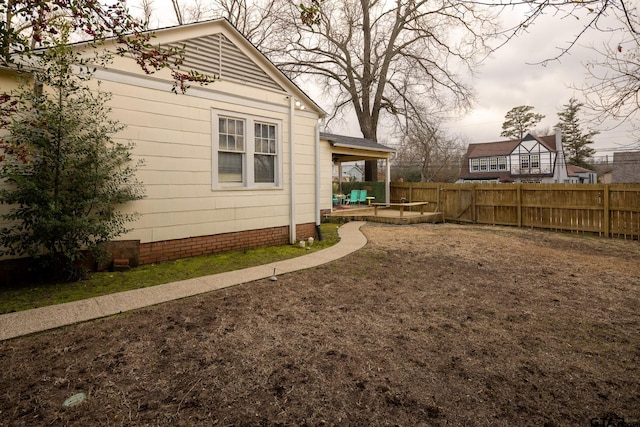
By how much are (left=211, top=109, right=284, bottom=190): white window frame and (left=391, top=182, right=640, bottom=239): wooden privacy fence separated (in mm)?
10232

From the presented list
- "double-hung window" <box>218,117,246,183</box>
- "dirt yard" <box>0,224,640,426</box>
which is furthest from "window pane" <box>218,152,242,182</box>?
"dirt yard" <box>0,224,640,426</box>

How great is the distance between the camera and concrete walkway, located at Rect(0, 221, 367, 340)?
371cm

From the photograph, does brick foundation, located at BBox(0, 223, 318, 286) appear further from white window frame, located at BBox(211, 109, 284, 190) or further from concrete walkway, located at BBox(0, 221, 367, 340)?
concrete walkway, located at BBox(0, 221, 367, 340)

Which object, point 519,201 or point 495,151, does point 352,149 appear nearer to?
point 519,201

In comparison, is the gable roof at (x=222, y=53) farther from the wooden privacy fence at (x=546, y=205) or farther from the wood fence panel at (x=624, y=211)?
the wood fence panel at (x=624, y=211)

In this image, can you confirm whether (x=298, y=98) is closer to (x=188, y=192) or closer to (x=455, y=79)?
(x=188, y=192)

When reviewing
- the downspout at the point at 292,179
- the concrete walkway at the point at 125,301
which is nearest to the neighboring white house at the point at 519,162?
the downspout at the point at 292,179

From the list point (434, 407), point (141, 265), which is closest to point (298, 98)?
point (141, 265)

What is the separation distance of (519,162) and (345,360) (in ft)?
136

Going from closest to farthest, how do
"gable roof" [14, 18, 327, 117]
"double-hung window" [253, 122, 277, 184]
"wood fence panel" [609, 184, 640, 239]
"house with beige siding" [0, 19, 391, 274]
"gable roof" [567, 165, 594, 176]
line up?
"house with beige siding" [0, 19, 391, 274], "gable roof" [14, 18, 327, 117], "double-hung window" [253, 122, 277, 184], "wood fence panel" [609, 184, 640, 239], "gable roof" [567, 165, 594, 176]

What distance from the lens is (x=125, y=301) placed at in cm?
447

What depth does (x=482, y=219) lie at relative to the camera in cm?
1480

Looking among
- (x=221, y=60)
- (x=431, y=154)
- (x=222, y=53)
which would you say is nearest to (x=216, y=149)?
(x=221, y=60)

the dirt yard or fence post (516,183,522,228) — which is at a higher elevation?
fence post (516,183,522,228)
